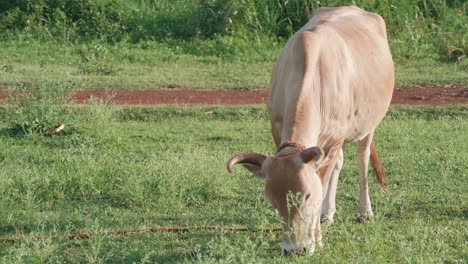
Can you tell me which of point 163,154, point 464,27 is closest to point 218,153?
point 163,154

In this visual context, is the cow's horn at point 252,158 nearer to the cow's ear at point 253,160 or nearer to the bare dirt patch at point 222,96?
the cow's ear at point 253,160

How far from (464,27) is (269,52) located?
2.81 metres

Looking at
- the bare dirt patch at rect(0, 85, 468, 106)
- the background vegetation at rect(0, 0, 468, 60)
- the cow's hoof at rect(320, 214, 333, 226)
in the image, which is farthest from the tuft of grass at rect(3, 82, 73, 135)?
the background vegetation at rect(0, 0, 468, 60)

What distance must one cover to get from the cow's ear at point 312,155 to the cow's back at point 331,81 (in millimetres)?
326

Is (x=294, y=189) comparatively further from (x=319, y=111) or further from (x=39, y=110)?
(x=39, y=110)

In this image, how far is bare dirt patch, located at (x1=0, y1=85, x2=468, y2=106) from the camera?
11.0m

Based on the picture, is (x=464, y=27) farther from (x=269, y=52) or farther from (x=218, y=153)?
(x=218, y=153)

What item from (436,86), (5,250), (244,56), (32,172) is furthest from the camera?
(244,56)

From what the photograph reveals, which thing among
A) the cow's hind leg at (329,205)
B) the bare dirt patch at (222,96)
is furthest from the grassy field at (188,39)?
the cow's hind leg at (329,205)

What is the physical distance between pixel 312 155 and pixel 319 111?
72 cm

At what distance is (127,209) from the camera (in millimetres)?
7129

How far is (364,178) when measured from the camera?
7.28 metres

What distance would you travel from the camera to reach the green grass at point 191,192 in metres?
6.08

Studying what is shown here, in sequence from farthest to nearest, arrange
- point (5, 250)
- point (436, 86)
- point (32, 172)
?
point (436, 86), point (32, 172), point (5, 250)
